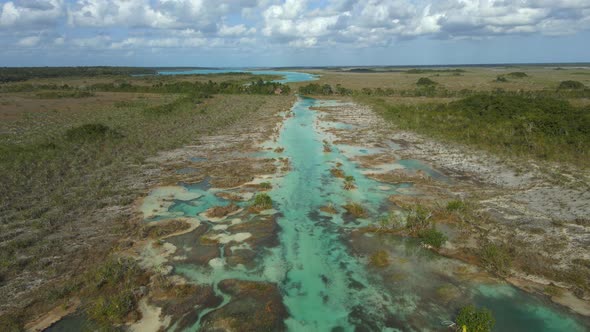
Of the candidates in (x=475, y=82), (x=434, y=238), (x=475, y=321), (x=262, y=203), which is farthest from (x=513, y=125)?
(x=475, y=82)

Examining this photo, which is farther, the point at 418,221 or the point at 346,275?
the point at 418,221

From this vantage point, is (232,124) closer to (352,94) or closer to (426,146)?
(426,146)

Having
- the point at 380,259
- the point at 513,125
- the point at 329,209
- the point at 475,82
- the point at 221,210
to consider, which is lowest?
the point at 380,259

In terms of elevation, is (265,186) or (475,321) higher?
(265,186)

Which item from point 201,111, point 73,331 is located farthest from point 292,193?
point 201,111

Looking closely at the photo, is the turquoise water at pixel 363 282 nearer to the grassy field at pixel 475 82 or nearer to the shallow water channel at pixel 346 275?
the shallow water channel at pixel 346 275

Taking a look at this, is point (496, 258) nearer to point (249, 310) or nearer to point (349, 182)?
point (249, 310)

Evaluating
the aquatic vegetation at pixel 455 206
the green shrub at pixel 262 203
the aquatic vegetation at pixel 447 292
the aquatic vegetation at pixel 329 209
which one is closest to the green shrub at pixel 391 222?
the aquatic vegetation at pixel 329 209

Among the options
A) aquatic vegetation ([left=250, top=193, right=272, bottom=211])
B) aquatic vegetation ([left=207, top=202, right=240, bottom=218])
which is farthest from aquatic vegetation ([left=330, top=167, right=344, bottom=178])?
aquatic vegetation ([left=207, top=202, right=240, bottom=218])

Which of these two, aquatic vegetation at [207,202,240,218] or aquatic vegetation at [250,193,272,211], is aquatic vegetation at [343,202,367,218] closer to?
aquatic vegetation at [250,193,272,211]
